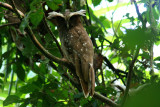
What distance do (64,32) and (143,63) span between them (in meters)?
1.05

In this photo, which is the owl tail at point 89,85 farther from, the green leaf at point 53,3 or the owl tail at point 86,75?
the green leaf at point 53,3

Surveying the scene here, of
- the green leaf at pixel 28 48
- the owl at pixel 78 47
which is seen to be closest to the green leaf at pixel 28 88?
the green leaf at pixel 28 48

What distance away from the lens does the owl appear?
1580mm

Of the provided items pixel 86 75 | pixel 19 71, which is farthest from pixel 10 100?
pixel 86 75

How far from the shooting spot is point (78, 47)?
5.57ft

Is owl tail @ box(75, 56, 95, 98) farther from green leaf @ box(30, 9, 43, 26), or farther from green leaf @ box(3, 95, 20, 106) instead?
green leaf @ box(3, 95, 20, 106)

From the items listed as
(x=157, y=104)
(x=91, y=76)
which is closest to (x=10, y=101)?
(x=91, y=76)

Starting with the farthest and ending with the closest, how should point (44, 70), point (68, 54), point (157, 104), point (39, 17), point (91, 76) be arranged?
1. point (44, 70)
2. point (68, 54)
3. point (91, 76)
4. point (39, 17)
5. point (157, 104)

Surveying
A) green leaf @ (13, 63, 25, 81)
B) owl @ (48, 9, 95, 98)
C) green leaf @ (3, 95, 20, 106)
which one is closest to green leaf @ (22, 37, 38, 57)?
owl @ (48, 9, 95, 98)

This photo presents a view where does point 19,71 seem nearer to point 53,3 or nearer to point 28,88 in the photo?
point 28,88

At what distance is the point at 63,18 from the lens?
6.13ft

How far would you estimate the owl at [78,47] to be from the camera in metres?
1.58

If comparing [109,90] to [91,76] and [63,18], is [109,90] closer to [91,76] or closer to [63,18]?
[91,76]

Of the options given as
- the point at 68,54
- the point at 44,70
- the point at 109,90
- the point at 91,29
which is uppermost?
the point at 91,29
